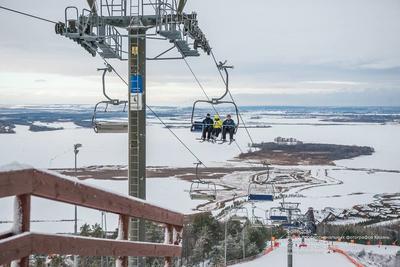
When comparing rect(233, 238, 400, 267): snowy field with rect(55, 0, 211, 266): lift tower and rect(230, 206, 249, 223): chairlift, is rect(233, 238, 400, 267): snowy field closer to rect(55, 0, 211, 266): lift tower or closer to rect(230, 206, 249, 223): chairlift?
rect(230, 206, 249, 223): chairlift

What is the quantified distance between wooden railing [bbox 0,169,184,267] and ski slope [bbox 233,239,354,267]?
23116 mm

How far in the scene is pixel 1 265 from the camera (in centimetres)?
174

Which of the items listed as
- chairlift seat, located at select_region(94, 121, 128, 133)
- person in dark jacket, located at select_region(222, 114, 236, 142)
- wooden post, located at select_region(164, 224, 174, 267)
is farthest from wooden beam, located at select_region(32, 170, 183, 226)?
person in dark jacket, located at select_region(222, 114, 236, 142)

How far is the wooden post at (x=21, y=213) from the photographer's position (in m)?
1.80

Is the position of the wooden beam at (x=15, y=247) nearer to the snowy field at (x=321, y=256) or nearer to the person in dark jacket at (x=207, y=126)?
the person in dark jacket at (x=207, y=126)

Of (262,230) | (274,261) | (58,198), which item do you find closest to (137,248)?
(58,198)

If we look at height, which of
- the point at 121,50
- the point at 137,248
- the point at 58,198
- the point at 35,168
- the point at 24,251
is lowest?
the point at 137,248


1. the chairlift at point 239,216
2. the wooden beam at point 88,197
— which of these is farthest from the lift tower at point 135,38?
the chairlift at point 239,216

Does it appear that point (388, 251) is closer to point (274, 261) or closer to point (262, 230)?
point (262, 230)

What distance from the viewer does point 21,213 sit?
5.94 feet

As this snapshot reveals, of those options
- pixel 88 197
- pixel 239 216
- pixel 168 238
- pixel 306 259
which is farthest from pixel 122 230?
pixel 239 216

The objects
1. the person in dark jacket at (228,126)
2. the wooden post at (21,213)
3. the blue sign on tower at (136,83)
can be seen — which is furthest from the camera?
the person in dark jacket at (228,126)

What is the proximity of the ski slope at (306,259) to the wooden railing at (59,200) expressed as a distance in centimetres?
2312

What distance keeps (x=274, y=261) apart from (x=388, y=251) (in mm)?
10907
